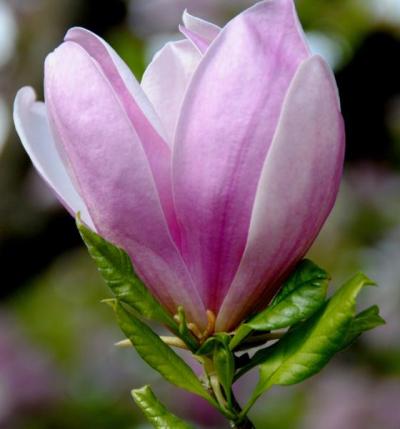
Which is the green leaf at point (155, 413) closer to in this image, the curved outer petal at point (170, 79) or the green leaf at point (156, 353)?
the green leaf at point (156, 353)

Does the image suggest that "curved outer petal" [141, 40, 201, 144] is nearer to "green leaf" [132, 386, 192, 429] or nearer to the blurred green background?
"green leaf" [132, 386, 192, 429]

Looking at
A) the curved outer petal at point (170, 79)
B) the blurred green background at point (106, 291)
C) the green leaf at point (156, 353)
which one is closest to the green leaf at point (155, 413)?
the green leaf at point (156, 353)

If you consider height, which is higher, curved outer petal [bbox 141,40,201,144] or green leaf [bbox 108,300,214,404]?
curved outer petal [bbox 141,40,201,144]

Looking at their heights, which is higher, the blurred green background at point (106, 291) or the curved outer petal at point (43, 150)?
the curved outer petal at point (43, 150)

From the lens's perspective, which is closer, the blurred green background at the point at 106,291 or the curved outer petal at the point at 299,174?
the curved outer petal at the point at 299,174

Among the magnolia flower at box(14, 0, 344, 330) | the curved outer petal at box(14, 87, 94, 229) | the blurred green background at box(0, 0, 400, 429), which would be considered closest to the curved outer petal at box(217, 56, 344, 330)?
the magnolia flower at box(14, 0, 344, 330)

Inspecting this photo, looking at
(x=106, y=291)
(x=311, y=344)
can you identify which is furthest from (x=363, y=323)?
(x=106, y=291)

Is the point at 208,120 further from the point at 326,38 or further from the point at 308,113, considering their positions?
the point at 326,38

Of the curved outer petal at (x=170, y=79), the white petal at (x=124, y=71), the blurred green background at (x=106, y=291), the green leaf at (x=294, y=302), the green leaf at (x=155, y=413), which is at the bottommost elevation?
the blurred green background at (x=106, y=291)
